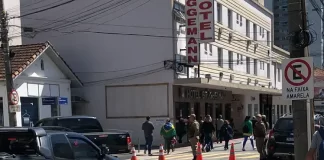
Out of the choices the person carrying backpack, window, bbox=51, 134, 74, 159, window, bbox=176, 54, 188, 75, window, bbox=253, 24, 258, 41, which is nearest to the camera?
the person carrying backpack

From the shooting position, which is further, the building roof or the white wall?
the white wall

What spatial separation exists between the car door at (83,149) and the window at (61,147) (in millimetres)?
149

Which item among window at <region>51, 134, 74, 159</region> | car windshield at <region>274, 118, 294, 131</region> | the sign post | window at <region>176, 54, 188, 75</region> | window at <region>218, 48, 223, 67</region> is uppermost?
window at <region>218, 48, 223, 67</region>

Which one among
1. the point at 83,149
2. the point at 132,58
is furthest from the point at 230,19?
the point at 83,149

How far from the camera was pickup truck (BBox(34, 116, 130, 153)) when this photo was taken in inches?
589

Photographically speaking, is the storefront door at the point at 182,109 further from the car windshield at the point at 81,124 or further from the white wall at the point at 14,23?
the white wall at the point at 14,23

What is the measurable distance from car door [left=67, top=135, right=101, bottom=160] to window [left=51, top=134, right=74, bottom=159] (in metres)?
0.15

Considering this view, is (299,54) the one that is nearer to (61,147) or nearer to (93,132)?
(61,147)

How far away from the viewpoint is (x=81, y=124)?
644 inches

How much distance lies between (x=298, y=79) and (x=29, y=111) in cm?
1670

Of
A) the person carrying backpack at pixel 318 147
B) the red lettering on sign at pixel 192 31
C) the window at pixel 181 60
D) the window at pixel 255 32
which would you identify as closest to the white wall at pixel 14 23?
the window at pixel 181 60

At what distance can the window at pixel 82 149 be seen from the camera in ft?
28.1

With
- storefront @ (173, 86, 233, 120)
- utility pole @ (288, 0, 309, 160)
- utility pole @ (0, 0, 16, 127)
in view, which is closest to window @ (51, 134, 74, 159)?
utility pole @ (288, 0, 309, 160)

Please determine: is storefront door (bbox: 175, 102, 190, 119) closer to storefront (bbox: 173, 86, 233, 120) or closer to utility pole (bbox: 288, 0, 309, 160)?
storefront (bbox: 173, 86, 233, 120)
